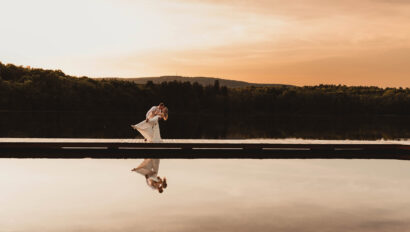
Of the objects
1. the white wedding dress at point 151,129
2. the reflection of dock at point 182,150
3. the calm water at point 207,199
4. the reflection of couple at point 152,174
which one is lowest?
the calm water at point 207,199

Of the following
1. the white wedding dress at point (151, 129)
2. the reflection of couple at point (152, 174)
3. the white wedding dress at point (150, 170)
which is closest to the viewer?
the reflection of couple at point (152, 174)

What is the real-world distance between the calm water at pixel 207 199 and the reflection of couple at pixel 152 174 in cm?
29

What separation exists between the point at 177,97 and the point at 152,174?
98.4 m

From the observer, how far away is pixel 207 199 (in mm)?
14914

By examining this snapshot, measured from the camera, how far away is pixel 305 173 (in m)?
20.9

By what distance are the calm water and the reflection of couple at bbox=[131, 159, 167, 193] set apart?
29 centimetres

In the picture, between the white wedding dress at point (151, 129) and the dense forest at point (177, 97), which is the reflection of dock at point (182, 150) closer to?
the white wedding dress at point (151, 129)

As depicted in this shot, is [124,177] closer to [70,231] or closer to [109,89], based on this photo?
[70,231]

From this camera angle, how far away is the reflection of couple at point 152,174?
54.8 ft

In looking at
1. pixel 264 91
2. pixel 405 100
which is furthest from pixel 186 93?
pixel 405 100

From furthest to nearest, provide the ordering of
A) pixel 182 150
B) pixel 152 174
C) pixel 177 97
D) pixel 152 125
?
1. pixel 177 97
2. pixel 152 125
3. pixel 152 174
4. pixel 182 150

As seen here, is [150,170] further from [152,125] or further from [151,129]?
[152,125]

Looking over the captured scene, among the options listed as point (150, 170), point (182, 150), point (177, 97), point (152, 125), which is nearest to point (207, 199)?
point (182, 150)

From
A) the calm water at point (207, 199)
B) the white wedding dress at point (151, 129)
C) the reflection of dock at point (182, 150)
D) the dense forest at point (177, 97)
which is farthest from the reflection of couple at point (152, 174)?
A: the dense forest at point (177, 97)
